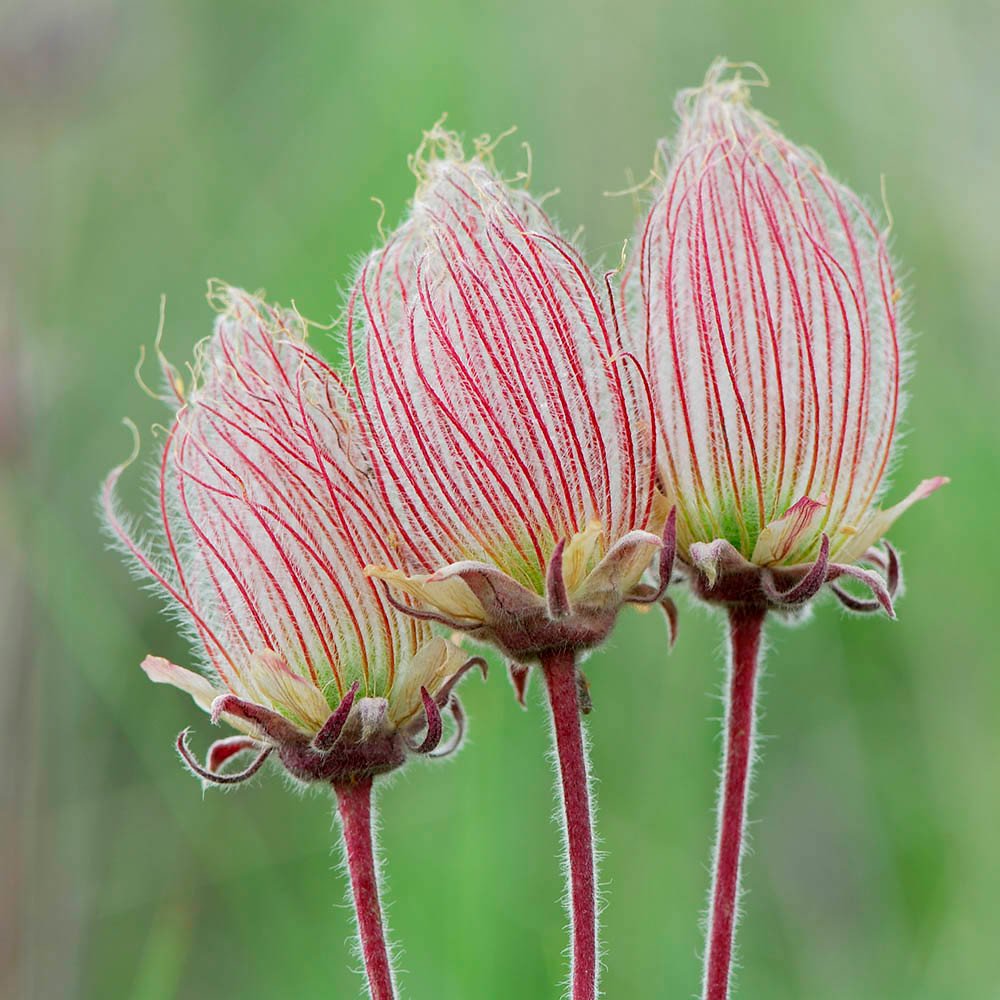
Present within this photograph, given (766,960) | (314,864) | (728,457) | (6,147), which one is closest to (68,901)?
(314,864)

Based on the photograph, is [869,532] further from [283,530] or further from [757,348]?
[283,530]

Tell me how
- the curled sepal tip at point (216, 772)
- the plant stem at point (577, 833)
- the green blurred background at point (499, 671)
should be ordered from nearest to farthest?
the plant stem at point (577, 833)
the curled sepal tip at point (216, 772)
the green blurred background at point (499, 671)

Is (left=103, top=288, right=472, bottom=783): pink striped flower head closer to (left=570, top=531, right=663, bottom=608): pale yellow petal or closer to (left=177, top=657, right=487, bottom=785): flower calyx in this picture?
(left=177, top=657, right=487, bottom=785): flower calyx

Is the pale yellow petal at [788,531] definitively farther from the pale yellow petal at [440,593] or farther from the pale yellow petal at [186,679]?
the pale yellow petal at [186,679]

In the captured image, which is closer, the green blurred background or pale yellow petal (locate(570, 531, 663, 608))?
pale yellow petal (locate(570, 531, 663, 608))

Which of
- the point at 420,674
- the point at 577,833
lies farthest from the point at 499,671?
the point at 577,833

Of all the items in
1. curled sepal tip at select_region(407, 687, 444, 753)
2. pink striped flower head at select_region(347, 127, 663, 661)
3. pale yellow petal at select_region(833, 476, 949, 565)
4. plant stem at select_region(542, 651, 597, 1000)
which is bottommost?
plant stem at select_region(542, 651, 597, 1000)

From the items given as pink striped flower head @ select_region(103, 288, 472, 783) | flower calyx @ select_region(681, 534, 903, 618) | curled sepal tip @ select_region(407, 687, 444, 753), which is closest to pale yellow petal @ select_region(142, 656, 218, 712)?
pink striped flower head @ select_region(103, 288, 472, 783)

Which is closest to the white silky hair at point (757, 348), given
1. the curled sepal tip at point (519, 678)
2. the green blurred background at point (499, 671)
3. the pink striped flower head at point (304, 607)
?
the curled sepal tip at point (519, 678)
